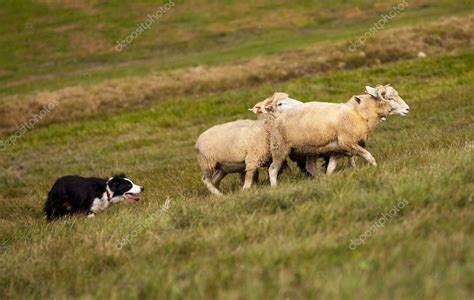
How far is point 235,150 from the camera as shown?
37.0ft

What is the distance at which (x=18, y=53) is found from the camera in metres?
48.9

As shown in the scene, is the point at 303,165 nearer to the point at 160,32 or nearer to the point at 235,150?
the point at 235,150

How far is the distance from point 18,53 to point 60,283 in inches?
1793

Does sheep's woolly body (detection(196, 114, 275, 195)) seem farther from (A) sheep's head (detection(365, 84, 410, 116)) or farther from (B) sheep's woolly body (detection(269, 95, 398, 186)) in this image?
(A) sheep's head (detection(365, 84, 410, 116))

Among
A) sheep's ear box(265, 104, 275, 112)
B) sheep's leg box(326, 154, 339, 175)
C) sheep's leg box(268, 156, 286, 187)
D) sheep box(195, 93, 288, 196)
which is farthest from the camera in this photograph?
sheep's ear box(265, 104, 275, 112)

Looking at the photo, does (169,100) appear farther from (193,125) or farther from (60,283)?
(60,283)

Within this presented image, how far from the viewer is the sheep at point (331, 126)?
10.5 meters

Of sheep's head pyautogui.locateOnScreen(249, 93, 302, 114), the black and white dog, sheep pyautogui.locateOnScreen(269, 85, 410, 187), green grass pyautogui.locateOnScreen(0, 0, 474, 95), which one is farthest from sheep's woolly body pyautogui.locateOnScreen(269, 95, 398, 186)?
green grass pyautogui.locateOnScreen(0, 0, 474, 95)

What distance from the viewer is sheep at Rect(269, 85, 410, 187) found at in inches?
413

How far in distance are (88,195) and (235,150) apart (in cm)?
305

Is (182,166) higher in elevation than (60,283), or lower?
lower

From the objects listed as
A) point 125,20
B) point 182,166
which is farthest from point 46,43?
point 182,166

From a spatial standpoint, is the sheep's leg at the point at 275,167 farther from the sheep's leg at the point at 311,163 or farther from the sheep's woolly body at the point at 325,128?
the sheep's leg at the point at 311,163

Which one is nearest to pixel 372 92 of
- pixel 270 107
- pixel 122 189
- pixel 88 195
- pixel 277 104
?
pixel 277 104
